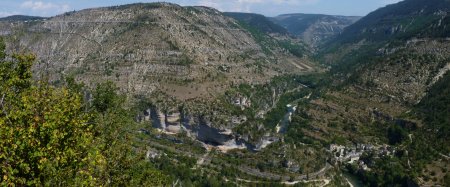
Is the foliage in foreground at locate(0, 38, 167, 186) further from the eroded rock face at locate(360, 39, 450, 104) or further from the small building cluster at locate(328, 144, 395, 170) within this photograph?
the eroded rock face at locate(360, 39, 450, 104)

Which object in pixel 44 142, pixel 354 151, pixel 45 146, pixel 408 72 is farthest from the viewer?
pixel 408 72

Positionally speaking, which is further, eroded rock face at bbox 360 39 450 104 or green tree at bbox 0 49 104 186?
eroded rock face at bbox 360 39 450 104

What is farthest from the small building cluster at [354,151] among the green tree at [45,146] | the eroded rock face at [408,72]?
the green tree at [45,146]

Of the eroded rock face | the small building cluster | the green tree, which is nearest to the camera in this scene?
the green tree

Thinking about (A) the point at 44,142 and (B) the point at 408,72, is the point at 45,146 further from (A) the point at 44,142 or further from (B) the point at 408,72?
(B) the point at 408,72

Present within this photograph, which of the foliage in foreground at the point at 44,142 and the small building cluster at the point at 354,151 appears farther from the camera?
the small building cluster at the point at 354,151

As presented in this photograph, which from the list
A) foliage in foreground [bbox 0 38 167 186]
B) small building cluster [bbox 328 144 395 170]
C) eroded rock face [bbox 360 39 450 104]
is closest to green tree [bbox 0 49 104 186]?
foliage in foreground [bbox 0 38 167 186]

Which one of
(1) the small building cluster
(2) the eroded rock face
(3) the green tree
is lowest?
(1) the small building cluster

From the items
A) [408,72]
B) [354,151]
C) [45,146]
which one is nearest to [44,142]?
[45,146]

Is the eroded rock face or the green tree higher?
the green tree

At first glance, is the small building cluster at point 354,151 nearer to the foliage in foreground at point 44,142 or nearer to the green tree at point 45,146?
the foliage in foreground at point 44,142

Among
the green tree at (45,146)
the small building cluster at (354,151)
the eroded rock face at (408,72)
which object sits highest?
the green tree at (45,146)
